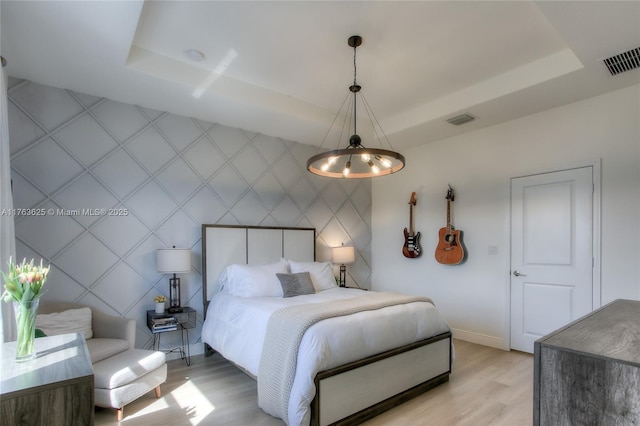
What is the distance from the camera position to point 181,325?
335cm

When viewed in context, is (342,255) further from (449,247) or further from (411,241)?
(449,247)

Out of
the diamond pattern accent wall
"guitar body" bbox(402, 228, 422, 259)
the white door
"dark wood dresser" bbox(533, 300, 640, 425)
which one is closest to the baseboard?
the white door

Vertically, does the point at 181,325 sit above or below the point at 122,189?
below

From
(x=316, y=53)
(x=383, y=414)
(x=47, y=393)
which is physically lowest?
(x=383, y=414)

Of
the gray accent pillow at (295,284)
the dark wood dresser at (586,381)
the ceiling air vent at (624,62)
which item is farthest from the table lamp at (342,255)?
the dark wood dresser at (586,381)

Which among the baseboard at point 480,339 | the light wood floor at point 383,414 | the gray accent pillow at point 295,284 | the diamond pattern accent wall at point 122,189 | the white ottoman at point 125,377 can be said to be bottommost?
the baseboard at point 480,339

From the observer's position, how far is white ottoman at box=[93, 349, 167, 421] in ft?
7.50

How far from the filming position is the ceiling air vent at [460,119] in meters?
3.79

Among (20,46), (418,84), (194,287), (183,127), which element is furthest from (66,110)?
(418,84)

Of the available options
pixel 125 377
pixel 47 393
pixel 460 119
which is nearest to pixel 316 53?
pixel 460 119

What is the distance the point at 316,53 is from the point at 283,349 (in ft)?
7.82

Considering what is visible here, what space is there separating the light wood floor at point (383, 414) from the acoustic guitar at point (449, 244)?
1336 mm

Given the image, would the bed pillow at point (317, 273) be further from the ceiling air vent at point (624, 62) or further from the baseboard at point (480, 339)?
the ceiling air vent at point (624, 62)

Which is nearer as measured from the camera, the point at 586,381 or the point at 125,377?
the point at 586,381
